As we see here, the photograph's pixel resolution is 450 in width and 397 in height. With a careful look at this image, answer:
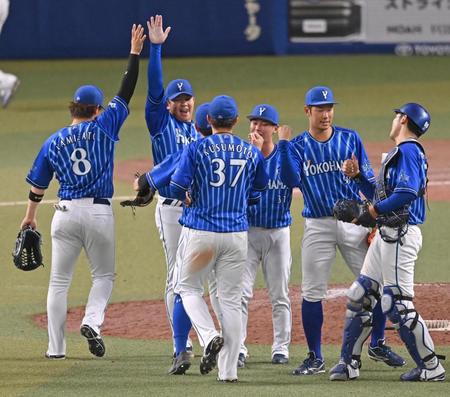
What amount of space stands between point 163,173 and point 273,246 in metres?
1.09

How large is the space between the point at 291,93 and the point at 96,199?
46.9 feet

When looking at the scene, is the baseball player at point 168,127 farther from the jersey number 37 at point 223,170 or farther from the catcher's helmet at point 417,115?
the catcher's helmet at point 417,115

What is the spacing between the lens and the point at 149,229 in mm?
13930

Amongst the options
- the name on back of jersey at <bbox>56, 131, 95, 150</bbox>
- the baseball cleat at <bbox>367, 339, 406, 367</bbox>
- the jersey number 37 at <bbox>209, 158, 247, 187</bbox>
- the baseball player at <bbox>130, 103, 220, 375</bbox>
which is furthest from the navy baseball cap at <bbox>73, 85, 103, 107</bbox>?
the baseball cleat at <bbox>367, 339, 406, 367</bbox>

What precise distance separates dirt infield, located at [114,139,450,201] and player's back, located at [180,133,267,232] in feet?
23.3

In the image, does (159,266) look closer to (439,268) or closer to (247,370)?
(439,268)

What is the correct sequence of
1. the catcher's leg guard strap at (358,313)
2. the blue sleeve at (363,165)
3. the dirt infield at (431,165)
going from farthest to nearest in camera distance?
the dirt infield at (431,165) → the blue sleeve at (363,165) → the catcher's leg guard strap at (358,313)

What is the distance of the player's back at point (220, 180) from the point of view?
27.1ft

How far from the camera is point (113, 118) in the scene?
9.32 meters

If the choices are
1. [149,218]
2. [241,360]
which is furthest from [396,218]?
Answer: [149,218]

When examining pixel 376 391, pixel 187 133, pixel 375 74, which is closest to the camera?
pixel 376 391

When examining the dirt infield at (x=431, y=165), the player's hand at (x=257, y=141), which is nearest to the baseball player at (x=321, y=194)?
the player's hand at (x=257, y=141)

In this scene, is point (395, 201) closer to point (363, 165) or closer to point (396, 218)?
point (396, 218)

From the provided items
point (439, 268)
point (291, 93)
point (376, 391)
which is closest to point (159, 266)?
point (439, 268)
